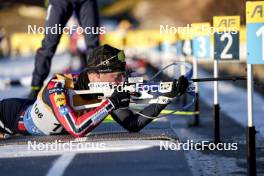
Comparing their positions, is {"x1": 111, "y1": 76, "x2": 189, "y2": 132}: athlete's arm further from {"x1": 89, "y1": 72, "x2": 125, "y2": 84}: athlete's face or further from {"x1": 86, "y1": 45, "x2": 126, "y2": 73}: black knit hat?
{"x1": 86, "y1": 45, "x2": 126, "y2": 73}: black knit hat

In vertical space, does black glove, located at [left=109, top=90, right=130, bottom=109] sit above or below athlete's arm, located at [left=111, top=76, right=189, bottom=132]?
above

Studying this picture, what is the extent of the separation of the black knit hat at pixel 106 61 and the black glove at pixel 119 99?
20cm

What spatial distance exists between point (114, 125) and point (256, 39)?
8.00ft

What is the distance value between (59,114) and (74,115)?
12 cm

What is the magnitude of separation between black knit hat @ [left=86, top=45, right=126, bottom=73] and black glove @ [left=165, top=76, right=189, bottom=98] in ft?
1.42

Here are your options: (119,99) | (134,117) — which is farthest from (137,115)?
(119,99)

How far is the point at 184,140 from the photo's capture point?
7.10 metres

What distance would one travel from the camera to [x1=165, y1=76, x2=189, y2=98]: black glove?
569cm

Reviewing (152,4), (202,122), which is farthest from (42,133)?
(152,4)

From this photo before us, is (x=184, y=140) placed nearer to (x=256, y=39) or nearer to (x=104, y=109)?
(x=104, y=109)

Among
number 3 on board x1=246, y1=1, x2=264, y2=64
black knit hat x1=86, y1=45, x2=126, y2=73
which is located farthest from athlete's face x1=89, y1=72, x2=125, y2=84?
number 3 on board x1=246, y1=1, x2=264, y2=64

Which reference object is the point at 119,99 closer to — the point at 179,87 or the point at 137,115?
the point at 137,115

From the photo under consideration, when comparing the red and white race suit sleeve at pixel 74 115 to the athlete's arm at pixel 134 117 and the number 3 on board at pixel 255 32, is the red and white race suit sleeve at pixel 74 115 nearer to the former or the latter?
the athlete's arm at pixel 134 117

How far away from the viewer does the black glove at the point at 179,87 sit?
5688 mm
